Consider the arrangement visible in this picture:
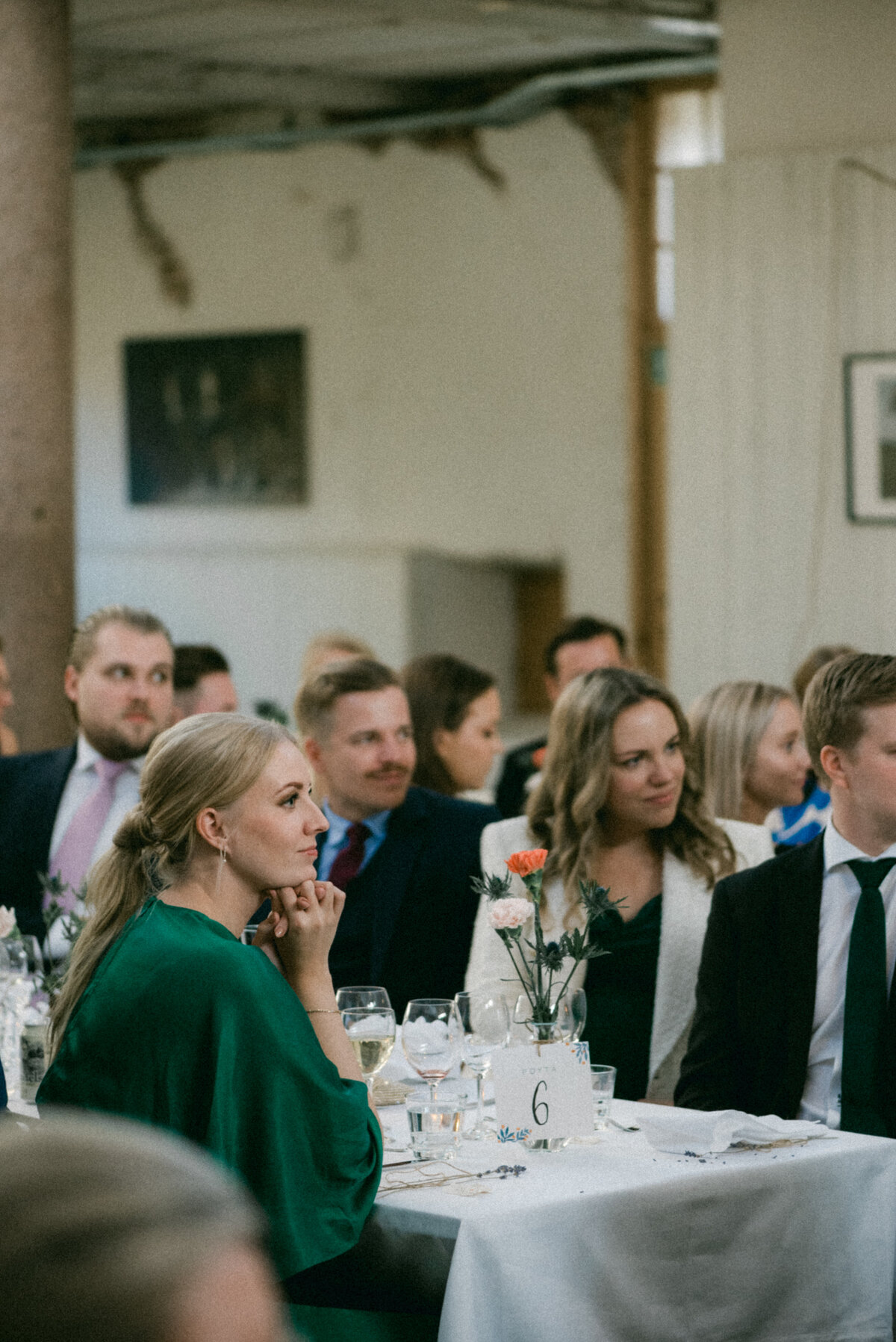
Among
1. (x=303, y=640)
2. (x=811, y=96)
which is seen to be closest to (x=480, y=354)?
(x=303, y=640)

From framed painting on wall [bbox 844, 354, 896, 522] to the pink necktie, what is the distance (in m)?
3.65

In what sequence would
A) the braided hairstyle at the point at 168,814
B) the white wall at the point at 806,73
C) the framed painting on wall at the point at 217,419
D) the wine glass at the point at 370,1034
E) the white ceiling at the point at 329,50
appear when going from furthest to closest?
the framed painting on wall at the point at 217,419
the white ceiling at the point at 329,50
the white wall at the point at 806,73
the wine glass at the point at 370,1034
the braided hairstyle at the point at 168,814

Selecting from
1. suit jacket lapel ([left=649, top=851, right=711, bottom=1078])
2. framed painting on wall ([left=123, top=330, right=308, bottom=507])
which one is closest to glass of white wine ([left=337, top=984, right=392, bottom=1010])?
suit jacket lapel ([left=649, top=851, right=711, bottom=1078])

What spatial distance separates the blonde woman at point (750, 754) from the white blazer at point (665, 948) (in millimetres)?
870

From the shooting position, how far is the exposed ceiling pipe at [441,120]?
8984mm

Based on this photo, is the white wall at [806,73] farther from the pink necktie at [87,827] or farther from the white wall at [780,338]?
the pink necktie at [87,827]

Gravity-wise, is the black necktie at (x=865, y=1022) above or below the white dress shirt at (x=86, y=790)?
below

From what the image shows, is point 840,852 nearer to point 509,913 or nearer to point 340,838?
point 509,913

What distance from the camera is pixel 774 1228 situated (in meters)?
2.65

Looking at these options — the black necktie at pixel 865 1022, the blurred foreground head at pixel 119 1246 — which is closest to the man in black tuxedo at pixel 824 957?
the black necktie at pixel 865 1022

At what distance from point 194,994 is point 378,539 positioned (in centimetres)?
773

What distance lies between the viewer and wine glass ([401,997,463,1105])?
287 centimetres

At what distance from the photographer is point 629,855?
153 inches

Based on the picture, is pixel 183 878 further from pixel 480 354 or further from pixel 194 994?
pixel 480 354
